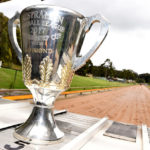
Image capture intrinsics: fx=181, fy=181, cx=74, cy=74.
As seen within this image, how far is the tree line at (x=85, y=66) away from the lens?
9.91 metres

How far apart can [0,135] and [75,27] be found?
0.48 metres

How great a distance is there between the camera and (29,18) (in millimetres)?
653

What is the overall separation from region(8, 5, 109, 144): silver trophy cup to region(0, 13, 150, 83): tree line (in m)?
2.37

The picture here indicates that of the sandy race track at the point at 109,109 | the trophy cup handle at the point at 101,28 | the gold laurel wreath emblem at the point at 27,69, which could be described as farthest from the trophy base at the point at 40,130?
the sandy race track at the point at 109,109

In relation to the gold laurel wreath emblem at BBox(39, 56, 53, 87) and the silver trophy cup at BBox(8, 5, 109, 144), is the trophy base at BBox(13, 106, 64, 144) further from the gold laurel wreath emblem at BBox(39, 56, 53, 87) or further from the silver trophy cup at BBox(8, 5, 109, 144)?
the gold laurel wreath emblem at BBox(39, 56, 53, 87)

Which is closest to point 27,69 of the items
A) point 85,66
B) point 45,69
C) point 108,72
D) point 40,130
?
point 45,69

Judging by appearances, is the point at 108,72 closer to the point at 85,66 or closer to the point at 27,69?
the point at 85,66

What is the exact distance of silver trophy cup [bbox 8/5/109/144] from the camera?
0.64 m

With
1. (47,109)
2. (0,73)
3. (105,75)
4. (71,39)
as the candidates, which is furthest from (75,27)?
(105,75)

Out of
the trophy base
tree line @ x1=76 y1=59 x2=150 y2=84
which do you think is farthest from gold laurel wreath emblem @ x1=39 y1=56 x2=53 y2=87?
tree line @ x1=76 y1=59 x2=150 y2=84

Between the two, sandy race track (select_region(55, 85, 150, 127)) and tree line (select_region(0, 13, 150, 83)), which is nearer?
sandy race track (select_region(55, 85, 150, 127))

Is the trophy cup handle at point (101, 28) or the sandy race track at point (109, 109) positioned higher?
the trophy cup handle at point (101, 28)

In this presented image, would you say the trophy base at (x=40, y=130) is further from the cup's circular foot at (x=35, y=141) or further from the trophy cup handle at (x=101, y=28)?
the trophy cup handle at (x=101, y=28)

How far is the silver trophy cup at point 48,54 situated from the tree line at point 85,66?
7.78 feet
